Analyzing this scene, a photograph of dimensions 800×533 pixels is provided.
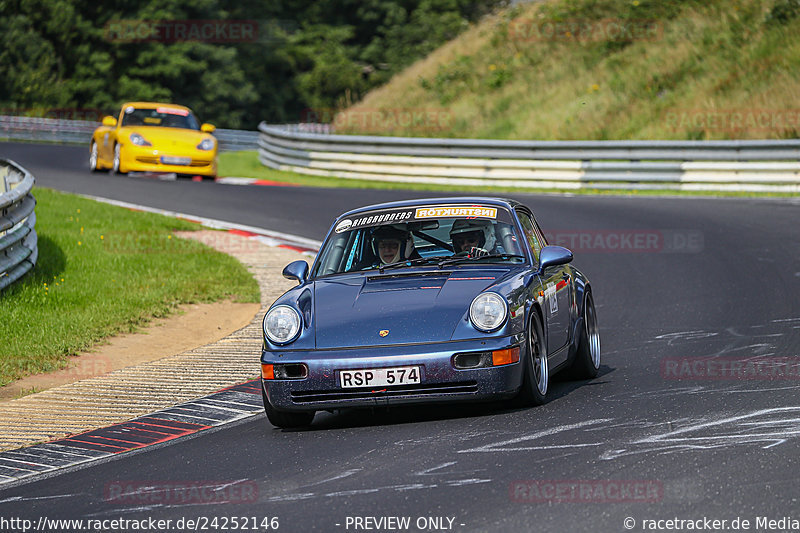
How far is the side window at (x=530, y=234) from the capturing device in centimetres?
829

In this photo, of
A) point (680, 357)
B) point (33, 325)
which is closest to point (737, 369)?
point (680, 357)

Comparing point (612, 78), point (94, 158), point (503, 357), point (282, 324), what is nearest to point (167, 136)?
point (94, 158)

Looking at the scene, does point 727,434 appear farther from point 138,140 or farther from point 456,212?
point 138,140

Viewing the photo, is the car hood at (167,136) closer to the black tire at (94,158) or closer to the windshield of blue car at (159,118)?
the windshield of blue car at (159,118)

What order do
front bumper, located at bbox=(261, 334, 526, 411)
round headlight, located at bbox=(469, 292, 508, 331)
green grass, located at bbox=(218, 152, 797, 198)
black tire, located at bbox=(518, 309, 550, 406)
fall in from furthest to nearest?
green grass, located at bbox=(218, 152, 797, 198)
black tire, located at bbox=(518, 309, 550, 406)
round headlight, located at bbox=(469, 292, 508, 331)
front bumper, located at bbox=(261, 334, 526, 411)

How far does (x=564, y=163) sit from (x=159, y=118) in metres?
8.42

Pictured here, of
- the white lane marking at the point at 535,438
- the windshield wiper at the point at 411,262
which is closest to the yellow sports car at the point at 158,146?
the windshield wiper at the point at 411,262

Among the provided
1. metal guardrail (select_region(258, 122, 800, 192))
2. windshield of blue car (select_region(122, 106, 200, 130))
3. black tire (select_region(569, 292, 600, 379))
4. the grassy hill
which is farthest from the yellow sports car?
black tire (select_region(569, 292, 600, 379))

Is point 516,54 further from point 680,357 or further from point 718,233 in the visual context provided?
point 680,357

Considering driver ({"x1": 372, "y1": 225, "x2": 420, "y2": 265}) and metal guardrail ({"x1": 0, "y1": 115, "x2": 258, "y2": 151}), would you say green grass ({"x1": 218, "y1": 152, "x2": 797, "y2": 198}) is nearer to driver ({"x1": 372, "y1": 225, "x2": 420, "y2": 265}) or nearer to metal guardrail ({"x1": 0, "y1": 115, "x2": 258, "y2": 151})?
metal guardrail ({"x1": 0, "y1": 115, "x2": 258, "y2": 151})

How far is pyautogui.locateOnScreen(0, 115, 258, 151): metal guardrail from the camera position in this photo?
44906 mm

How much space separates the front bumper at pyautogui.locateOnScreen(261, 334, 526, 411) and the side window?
4.63ft

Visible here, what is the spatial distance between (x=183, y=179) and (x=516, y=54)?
1422 centimetres

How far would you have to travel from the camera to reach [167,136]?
2433cm
